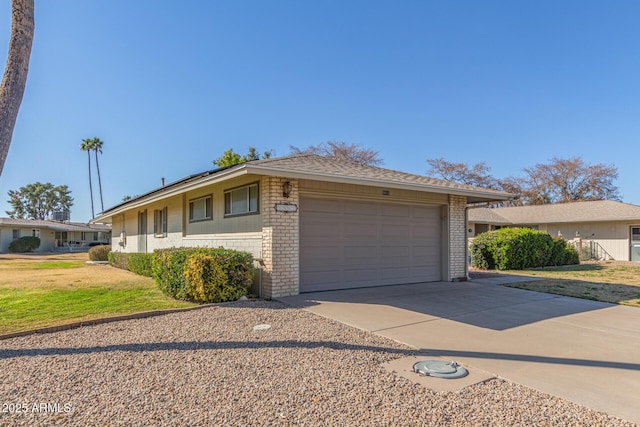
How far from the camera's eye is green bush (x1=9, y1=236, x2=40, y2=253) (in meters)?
34.5

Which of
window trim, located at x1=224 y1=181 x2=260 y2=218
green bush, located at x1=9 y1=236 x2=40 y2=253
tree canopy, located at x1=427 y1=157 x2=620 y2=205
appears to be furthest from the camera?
tree canopy, located at x1=427 y1=157 x2=620 y2=205

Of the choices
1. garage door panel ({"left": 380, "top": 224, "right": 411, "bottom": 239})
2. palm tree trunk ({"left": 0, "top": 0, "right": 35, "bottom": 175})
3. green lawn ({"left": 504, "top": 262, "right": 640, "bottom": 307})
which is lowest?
green lawn ({"left": 504, "top": 262, "right": 640, "bottom": 307})

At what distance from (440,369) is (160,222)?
13.4m

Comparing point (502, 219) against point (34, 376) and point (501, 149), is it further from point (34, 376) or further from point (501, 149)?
point (34, 376)

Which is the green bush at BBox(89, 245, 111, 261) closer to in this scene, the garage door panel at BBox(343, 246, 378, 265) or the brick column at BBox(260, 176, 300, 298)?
the brick column at BBox(260, 176, 300, 298)

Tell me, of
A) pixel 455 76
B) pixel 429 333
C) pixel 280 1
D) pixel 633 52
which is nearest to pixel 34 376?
pixel 429 333

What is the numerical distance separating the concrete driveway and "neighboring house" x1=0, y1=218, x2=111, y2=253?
3984 centimetres

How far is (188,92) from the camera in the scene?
52.5 ft

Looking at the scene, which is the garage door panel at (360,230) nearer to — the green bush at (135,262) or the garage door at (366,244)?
the garage door at (366,244)

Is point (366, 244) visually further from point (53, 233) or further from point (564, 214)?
point (53, 233)

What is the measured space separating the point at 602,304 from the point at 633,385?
17.0 ft

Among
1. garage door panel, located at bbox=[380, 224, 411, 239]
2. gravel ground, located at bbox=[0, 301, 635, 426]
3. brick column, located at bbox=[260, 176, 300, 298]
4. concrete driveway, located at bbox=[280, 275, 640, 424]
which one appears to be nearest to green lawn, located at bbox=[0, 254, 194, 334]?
gravel ground, located at bbox=[0, 301, 635, 426]

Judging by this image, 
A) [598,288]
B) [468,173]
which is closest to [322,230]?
[598,288]

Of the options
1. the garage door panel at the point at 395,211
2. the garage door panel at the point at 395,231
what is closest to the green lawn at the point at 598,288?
the garage door panel at the point at 395,231
